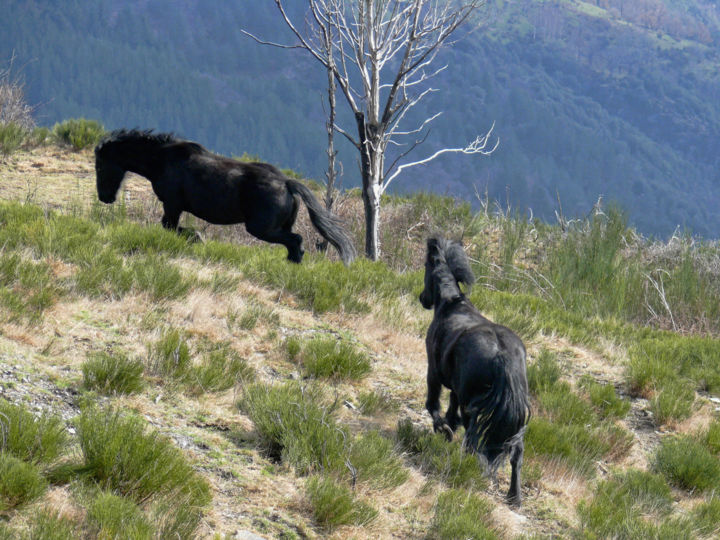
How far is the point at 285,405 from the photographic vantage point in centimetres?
483

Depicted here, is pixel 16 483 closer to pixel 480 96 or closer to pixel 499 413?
pixel 499 413

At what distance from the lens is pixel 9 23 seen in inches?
6152

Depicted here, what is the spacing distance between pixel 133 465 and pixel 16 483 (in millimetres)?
538

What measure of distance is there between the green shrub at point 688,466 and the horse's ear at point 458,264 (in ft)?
6.63

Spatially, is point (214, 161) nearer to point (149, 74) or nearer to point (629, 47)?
point (149, 74)

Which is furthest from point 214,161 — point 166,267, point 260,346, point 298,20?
point 298,20

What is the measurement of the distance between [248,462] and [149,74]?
172074mm

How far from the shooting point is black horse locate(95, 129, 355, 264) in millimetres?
7977

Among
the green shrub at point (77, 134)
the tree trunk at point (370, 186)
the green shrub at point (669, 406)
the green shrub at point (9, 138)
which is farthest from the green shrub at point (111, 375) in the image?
the green shrub at point (77, 134)

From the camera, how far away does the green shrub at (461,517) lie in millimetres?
4066

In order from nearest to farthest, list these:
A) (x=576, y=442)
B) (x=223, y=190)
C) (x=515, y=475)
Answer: (x=515, y=475) → (x=576, y=442) → (x=223, y=190)

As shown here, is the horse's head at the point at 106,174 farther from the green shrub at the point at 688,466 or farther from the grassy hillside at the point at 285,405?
the green shrub at the point at 688,466

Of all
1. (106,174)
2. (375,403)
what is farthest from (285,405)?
(106,174)

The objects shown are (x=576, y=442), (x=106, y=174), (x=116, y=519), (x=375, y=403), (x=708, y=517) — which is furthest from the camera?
(x=106, y=174)
